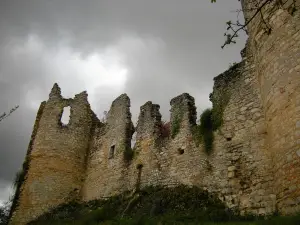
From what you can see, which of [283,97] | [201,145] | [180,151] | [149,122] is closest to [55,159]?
[149,122]

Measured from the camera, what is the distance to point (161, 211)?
10.9m

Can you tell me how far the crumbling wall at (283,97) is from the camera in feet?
24.7

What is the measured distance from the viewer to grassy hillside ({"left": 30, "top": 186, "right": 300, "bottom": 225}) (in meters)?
9.27

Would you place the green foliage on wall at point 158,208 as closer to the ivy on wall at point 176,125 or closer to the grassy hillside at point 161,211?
the grassy hillside at point 161,211

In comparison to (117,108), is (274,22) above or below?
below

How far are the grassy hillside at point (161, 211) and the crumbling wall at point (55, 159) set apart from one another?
990 millimetres

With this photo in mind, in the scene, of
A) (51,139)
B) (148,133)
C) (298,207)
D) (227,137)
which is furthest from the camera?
(51,139)

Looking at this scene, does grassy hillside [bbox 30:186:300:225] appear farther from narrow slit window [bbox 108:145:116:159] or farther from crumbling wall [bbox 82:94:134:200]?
narrow slit window [bbox 108:145:116:159]

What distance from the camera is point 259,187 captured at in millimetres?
9305

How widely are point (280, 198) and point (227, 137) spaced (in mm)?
3333

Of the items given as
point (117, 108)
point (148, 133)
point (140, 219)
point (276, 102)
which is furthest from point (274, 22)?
point (117, 108)

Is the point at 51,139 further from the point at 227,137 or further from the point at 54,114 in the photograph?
the point at 227,137

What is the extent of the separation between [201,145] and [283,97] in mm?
4225

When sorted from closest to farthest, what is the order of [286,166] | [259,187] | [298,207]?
[298,207] → [286,166] → [259,187]
